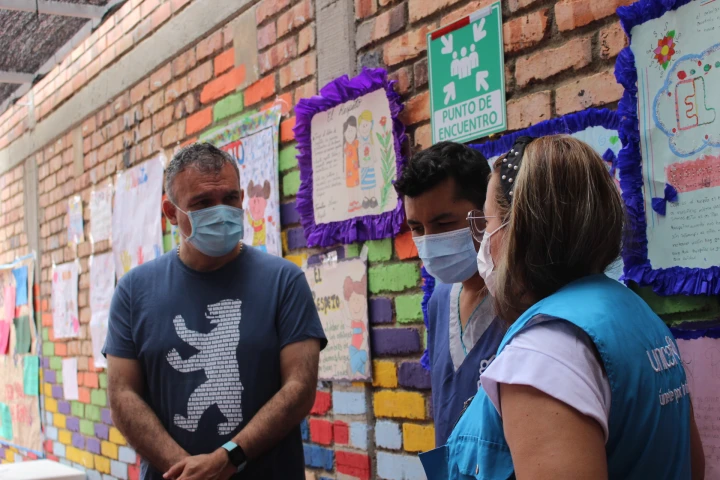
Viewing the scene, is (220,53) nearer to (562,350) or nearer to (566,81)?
(566,81)

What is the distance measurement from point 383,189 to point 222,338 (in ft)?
2.53

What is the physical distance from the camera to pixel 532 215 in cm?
109

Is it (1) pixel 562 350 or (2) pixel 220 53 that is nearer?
(1) pixel 562 350

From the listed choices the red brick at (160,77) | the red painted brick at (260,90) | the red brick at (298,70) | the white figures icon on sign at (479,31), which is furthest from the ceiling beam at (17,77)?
the white figures icon on sign at (479,31)

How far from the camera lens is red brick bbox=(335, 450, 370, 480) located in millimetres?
2639

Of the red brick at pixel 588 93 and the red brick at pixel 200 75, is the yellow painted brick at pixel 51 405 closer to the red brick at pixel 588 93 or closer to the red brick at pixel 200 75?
the red brick at pixel 200 75

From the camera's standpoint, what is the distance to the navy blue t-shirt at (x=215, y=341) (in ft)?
6.68

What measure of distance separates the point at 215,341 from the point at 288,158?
1152 mm

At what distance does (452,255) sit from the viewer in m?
Result: 1.83

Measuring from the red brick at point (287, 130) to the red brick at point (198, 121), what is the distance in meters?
0.66

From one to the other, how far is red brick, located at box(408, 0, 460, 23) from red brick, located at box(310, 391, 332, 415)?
4.56 feet

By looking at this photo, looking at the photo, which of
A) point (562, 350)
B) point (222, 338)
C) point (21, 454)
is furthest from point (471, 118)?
A: point (21, 454)

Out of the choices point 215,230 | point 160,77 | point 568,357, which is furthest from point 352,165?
point 160,77

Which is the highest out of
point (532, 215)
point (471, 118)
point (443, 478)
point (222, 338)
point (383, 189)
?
point (471, 118)
